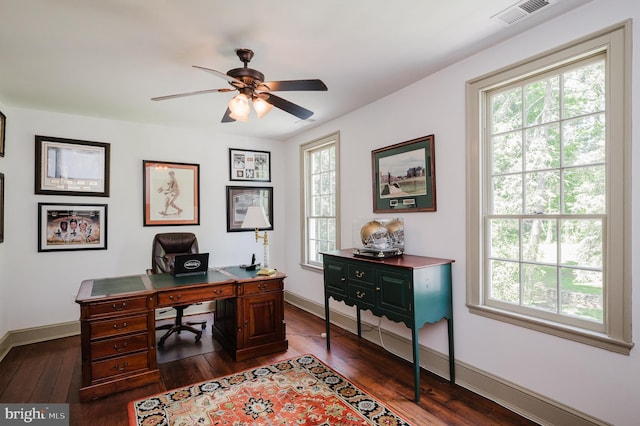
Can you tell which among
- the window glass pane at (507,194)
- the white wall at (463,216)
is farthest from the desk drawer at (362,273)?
the window glass pane at (507,194)

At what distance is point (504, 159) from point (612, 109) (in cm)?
67

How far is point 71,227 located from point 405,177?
12.7 ft

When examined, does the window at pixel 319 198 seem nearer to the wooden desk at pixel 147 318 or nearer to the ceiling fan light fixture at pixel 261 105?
the wooden desk at pixel 147 318

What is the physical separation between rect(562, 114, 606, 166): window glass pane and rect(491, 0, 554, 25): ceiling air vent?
72cm

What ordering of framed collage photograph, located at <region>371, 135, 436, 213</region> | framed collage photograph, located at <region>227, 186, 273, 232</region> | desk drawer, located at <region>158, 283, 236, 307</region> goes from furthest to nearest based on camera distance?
framed collage photograph, located at <region>227, 186, 273, 232</region>, framed collage photograph, located at <region>371, 135, 436, 213</region>, desk drawer, located at <region>158, 283, 236, 307</region>

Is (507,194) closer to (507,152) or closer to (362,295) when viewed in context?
(507,152)

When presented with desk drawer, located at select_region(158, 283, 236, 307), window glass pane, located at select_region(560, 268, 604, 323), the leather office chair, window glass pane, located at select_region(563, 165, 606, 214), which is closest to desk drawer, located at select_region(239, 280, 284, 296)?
desk drawer, located at select_region(158, 283, 236, 307)

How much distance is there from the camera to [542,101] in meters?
2.20

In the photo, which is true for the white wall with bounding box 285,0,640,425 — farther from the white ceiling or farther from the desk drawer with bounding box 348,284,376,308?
the desk drawer with bounding box 348,284,376,308

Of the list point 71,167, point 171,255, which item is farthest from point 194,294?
point 71,167

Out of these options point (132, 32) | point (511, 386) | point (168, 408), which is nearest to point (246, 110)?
point (132, 32)

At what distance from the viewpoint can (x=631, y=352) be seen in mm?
1741

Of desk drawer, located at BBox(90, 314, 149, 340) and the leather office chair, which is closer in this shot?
desk drawer, located at BBox(90, 314, 149, 340)

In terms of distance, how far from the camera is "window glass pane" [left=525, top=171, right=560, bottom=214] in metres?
2.12
